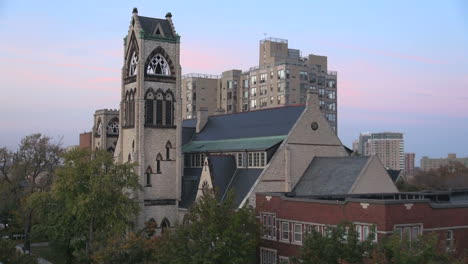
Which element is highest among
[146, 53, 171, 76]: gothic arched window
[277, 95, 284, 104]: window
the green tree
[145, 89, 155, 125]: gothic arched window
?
[277, 95, 284, 104]: window

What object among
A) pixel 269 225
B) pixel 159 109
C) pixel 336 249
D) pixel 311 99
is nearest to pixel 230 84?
pixel 159 109

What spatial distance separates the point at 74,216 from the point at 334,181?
76.1 feet

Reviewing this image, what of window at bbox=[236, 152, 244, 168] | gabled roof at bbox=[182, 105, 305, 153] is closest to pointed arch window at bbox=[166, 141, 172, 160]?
gabled roof at bbox=[182, 105, 305, 153]

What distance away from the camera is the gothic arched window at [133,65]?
60438mm

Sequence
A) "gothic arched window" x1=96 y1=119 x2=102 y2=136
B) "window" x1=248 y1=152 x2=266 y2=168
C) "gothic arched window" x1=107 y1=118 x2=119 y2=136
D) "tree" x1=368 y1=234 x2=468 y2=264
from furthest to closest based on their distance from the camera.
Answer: "gothic arched window" x1=96 y1=119 x2=102 y2=136 < "gothic arched window" x1=107 y1=118 x2=119 y2=136 < "window" x1=248 y1=152 x2=266 y2=168 < "tree" x1=368 y1=234 x2=468 y2=264

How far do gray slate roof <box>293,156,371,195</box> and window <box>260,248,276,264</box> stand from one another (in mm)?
6999

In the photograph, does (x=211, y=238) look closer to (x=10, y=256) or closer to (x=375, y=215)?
(x=375, y=215)

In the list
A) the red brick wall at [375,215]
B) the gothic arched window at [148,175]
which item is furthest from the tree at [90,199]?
the red brick wall at [375,215]

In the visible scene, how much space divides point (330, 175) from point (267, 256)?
9.16 metres

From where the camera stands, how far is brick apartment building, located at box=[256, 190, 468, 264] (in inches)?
1384

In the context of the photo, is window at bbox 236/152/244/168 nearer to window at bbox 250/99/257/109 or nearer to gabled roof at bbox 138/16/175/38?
gabled roof at bbox 138/16/175/38

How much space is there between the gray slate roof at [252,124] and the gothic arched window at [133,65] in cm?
1034

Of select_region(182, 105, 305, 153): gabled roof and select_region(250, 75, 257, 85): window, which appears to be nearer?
select_region(182, 105, 305, 153): gabled roof

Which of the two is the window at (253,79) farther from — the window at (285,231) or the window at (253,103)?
the window at (285,231)
